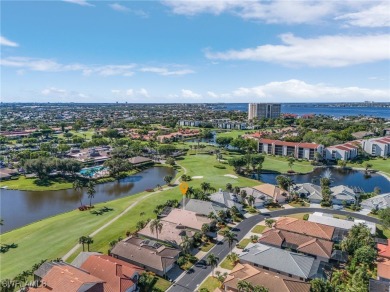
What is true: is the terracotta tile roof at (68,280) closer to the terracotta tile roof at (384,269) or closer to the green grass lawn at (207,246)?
the green grass lawn at (207,246)

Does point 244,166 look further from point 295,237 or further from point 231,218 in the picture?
point 295,237

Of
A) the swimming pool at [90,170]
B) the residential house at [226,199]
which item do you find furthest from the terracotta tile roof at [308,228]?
the swimming pool at [90,170]

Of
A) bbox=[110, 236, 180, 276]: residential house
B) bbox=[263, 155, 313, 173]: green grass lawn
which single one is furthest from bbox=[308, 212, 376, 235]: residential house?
bbox=[263, 155, 313, 173]: green grass lawn

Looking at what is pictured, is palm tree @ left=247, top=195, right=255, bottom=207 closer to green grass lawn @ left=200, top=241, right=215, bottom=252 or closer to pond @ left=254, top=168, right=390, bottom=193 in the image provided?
green grass lawn @ left=200, top=241, right=215, bottom=252

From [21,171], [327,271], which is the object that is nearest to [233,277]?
[327,271]

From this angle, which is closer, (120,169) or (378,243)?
(378,243)

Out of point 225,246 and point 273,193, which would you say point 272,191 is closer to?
point 273,193

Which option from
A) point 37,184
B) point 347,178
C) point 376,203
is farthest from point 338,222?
point 37,184

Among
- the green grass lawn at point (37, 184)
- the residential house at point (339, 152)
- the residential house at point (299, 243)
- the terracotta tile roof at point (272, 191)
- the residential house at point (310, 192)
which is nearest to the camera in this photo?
the residential house at point (299, 243)

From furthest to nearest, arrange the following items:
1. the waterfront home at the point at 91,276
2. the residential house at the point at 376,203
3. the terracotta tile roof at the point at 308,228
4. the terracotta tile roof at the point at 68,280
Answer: the residential house at the point at 376,203 < the terracotta tile roof at the point at 308,228 < the waterfront home at the point at 91,276 < the terracotta tile roof at the point at 68,280
